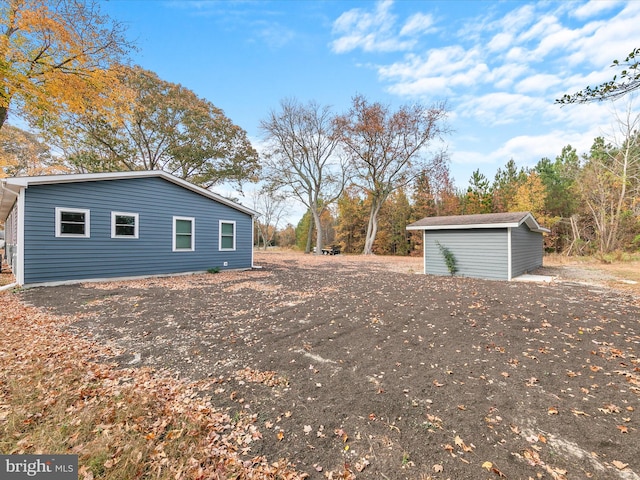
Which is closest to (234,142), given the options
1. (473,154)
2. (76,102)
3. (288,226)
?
(76,102)

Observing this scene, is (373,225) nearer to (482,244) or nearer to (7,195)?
(482,244)

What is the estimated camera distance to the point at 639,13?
3900 mm

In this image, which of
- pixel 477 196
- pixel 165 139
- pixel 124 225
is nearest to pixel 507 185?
pixel 477 196

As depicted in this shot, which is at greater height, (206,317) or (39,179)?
(39,179)

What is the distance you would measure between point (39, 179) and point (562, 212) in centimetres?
3414

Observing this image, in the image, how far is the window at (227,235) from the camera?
12.1m

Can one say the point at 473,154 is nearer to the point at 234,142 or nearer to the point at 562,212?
the point at 562,212

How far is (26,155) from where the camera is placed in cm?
1669

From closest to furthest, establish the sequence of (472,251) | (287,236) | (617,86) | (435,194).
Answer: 1. (617,86)
2. (472,251)
3. (435,194)
4. (287,236)

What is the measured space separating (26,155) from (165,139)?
8.09 metres

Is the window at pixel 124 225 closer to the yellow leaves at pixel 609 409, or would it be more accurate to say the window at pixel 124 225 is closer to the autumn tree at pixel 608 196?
the yellow leaves at pixel 609 409

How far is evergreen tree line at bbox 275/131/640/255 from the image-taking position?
18750 millimetres

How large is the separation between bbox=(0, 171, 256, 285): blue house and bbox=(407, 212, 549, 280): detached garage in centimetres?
907

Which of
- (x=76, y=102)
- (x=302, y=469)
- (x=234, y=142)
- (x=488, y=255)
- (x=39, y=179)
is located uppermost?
(x=234, y=142)
